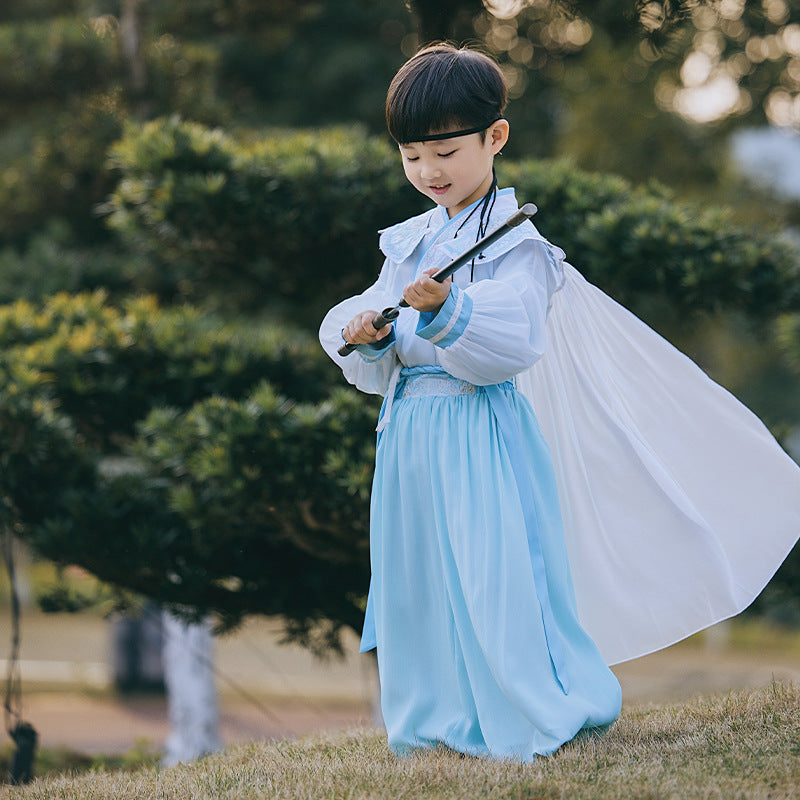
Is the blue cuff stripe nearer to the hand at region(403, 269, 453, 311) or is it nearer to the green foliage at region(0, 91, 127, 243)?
the hand at region(403, 269, 453, 311)

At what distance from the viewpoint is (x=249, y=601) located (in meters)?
4.35

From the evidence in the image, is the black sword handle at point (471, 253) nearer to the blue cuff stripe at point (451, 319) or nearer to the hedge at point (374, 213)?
the blue cuff stripe at point (451, 319)

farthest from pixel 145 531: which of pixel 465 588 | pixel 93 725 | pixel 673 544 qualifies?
pixel 93 725

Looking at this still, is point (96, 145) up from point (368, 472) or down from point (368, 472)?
up

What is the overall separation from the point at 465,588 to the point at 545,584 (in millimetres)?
196

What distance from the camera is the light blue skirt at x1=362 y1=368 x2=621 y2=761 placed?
2.56 metres

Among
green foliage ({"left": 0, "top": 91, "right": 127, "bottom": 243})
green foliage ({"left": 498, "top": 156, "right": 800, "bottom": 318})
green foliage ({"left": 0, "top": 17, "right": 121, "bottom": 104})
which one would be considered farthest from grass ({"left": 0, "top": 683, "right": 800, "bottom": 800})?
green foliage ({"left": 0, "top": 17, "right": 121, "bottom": 104})

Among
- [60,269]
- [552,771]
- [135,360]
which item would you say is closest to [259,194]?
[135,360]

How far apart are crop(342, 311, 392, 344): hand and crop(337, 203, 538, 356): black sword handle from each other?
0.02 metres

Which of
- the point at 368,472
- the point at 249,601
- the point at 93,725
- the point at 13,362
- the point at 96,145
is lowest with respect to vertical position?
the point at 93,725

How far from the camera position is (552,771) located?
2.44 metres

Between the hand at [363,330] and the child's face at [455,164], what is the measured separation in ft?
1.31

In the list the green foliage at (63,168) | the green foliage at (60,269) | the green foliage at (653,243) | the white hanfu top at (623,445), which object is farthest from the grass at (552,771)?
the green foliage at (63,168)

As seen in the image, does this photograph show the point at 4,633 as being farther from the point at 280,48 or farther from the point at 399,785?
the point at 399,785
